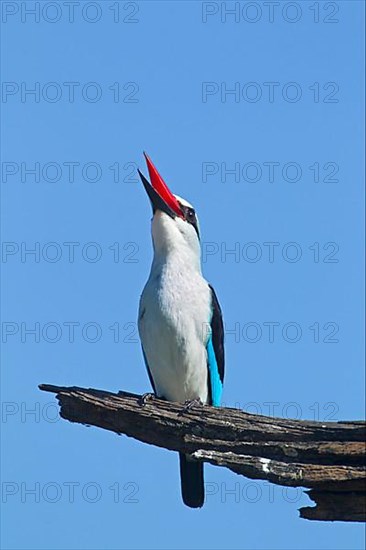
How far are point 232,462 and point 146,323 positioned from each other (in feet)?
9.65

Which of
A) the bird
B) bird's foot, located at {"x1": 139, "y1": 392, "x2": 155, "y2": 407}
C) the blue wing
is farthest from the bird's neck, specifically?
bird's foot, located at {"x1": 139, "y1": 392, "x2": 155, "y2": 407}

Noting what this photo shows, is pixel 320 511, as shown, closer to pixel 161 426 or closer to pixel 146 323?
pixel 161 426

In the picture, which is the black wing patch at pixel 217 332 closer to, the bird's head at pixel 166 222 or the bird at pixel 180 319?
the bird at pixel 180 319

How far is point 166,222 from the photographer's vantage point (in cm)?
988

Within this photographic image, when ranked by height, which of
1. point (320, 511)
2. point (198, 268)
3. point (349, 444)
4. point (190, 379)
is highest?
point (198, 268)

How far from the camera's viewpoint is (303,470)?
6402 mm

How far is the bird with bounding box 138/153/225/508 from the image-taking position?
31.1 ft

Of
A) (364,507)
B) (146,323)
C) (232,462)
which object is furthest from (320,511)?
(146,323)

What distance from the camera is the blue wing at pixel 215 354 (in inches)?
386

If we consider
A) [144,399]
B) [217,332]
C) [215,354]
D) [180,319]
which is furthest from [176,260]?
[144,399]

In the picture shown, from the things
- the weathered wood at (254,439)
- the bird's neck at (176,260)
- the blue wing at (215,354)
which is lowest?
the weathered wood at (254,439)

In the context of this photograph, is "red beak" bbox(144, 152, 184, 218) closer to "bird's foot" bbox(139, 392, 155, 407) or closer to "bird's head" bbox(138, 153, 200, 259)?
"bird's head" bbox(138, 153, 200, 259)

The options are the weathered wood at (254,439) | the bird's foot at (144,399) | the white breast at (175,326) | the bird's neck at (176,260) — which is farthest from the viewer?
the bird's neck at (176,260)

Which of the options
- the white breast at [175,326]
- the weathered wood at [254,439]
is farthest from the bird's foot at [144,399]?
the white breast at [175,326]
